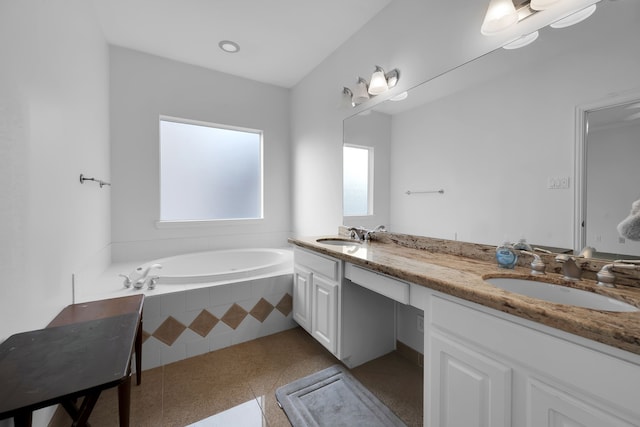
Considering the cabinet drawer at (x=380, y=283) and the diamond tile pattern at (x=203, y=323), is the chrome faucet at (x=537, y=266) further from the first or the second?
the diamond tile pattern at (x=203, y=323)

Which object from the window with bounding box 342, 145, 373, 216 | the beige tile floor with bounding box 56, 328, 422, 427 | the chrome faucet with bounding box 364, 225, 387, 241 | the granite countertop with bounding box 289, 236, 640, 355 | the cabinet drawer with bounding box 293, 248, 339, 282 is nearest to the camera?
the granite countertop with bounding box 289, 236, 640, 355

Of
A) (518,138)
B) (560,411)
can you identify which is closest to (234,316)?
(560,411)

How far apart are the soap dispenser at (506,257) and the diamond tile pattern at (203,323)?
1879mm

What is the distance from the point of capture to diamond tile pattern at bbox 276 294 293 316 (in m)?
2.29

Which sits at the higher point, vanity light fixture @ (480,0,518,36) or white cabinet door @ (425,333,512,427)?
vanity light fixture @ (480,0,518,36)

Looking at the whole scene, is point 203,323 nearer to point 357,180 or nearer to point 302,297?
point 302,297

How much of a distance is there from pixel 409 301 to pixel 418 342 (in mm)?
874

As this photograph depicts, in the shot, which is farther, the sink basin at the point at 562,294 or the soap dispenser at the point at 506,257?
the soap dispenser at the point at 506,257

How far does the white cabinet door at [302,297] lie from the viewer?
204cm

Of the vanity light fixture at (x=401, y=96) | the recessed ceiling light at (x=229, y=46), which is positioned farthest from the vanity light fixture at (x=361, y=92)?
the recessed ceiling light at (x=229, y=46)

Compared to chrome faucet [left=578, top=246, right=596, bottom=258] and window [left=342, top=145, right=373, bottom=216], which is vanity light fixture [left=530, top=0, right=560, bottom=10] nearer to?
chrome faucet [left=578, top=246, right=596, bottom=258]

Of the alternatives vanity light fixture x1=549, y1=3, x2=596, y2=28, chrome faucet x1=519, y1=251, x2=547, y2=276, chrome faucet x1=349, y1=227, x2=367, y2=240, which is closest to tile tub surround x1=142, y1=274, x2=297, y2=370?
chrome faucet x1=349, y1=227, x2=367, y2=240

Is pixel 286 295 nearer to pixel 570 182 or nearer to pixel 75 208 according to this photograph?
pixel 75 208

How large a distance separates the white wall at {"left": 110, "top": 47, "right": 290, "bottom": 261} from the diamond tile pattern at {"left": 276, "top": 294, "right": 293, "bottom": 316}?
1.16 metres
